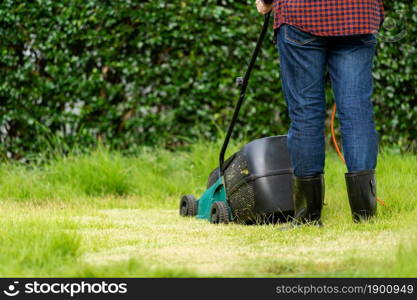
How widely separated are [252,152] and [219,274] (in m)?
1.40

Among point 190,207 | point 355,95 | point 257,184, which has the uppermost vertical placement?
point 355,95

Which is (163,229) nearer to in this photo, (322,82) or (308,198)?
(308,198)

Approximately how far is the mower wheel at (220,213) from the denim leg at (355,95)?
73 cm

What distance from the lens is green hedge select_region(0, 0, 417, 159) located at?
5.40 metres

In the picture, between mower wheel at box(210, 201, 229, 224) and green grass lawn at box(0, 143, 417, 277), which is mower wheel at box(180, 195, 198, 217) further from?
mower wheel at box(210, 201, 229, 224)

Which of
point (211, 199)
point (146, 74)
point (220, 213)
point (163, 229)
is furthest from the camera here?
point (146, 74)

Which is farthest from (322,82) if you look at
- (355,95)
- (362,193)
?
(362,193)

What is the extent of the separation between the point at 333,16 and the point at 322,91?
333 mm

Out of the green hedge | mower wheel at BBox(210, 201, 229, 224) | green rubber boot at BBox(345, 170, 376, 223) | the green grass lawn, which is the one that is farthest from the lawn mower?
the green hedge

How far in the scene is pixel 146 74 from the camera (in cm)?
549

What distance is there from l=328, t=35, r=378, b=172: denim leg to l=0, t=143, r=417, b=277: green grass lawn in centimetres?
32

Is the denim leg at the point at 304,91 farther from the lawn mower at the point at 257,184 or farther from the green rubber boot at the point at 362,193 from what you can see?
the lawn mower at the point at 257,184

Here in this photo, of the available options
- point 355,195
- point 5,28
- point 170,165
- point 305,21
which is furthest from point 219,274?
point 5,28

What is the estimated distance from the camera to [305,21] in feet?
9.77
